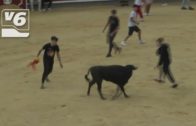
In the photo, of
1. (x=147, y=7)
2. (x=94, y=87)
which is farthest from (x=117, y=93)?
(x=147, y=7)

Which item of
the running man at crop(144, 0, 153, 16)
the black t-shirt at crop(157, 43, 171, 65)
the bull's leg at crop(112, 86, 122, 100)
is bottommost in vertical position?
the running man at crop(144, 0, 153, 16)

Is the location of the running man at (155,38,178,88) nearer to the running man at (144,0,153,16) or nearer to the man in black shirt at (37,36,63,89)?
the man in black shirt at (37,36,63,89)

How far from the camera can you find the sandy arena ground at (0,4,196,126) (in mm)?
13656

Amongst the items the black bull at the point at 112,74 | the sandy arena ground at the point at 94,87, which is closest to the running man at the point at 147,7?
the sandy arena ground at the point at 94,87

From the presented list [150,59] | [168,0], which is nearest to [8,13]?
[168,0]

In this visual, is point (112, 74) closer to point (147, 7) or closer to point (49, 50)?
point (49, 50)

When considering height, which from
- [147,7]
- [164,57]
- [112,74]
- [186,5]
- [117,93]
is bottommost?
[186,5]

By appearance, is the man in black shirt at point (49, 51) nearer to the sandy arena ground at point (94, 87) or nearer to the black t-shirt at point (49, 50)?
the black t-shirt at point (49, 50)

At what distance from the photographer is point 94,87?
→ 633 inches

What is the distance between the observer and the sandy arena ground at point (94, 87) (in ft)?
44.8

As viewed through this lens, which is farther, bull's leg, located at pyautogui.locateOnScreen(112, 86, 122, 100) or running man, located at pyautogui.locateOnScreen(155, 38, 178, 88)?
running man, located at pyautogui.locateOnScreen(155, 38, 178, 88)

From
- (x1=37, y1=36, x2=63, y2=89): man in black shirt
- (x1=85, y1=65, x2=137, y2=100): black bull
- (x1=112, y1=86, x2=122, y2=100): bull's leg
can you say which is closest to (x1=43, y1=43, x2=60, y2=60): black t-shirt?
(x1=37, y1=36, x2=63, y2=89): man in black shirt

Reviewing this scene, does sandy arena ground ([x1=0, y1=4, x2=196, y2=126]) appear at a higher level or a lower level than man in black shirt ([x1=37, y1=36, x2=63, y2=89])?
lower

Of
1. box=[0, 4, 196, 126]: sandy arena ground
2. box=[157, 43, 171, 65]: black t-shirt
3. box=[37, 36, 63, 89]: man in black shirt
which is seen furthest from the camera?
box=[37, 36, 63, 89]: man in black shirt
